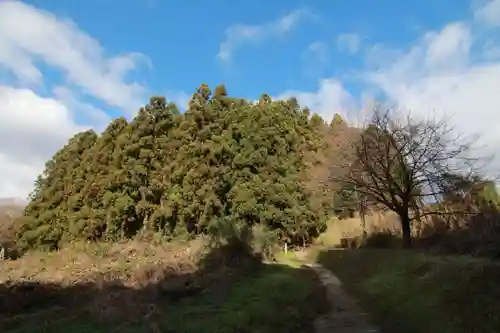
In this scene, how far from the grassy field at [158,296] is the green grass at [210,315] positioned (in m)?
0.02

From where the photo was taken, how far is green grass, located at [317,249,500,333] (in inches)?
439

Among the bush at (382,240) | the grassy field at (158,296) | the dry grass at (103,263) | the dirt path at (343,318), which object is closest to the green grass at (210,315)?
the grassy field at (158,296)

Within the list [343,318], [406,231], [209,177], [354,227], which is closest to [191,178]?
[209,177]

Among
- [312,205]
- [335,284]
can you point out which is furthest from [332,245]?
[335,284]

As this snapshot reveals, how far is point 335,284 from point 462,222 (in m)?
6.71

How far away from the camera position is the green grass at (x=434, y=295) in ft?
36.6

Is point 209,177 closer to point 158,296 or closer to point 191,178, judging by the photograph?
point 191,178

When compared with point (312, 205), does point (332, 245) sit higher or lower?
lower

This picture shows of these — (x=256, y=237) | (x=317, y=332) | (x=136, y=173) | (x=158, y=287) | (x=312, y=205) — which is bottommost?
(x=317, y=332)

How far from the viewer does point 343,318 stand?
15156mm

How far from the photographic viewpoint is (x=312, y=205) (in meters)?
49.2

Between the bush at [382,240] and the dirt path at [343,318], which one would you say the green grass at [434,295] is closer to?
the dirt path at [343,318]

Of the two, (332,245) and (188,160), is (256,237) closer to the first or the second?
(332,245)

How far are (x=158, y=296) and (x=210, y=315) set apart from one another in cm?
355
